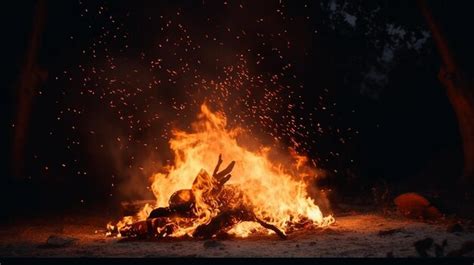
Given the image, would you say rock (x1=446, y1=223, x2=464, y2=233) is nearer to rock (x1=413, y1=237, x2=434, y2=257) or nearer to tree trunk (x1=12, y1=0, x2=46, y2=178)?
rock (x1=413, y1=237, x2=434, y2=257)

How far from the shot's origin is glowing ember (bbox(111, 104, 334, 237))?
368 inches

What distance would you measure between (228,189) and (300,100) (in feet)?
32.8

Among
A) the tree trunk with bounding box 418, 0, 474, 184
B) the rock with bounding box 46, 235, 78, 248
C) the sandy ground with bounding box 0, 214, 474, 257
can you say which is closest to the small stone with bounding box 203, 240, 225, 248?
the sandy ground with bounding box 0, 214, 474, 257

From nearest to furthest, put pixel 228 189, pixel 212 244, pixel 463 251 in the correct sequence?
pixel 463 251
pixel 212 244
pixel 228 189

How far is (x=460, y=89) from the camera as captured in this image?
14742mm

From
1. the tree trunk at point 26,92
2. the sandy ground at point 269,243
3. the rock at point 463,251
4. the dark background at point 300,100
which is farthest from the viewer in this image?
the dark background at point 300,100

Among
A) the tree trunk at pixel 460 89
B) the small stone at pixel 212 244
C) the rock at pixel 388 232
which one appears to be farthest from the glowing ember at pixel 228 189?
the tree trunk at pixel 460 89

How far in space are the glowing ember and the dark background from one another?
14.1 ft

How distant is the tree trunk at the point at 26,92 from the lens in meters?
14.3

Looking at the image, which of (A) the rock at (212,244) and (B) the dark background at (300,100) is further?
(B) the dark background at (300,100)

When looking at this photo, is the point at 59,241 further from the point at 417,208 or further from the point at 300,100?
the point at 300,100

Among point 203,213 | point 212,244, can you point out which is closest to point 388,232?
point 212,244

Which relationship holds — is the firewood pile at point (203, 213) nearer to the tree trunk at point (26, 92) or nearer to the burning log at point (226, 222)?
the burning log at point (226, 222)

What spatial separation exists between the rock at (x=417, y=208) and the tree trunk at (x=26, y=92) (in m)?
10.7
